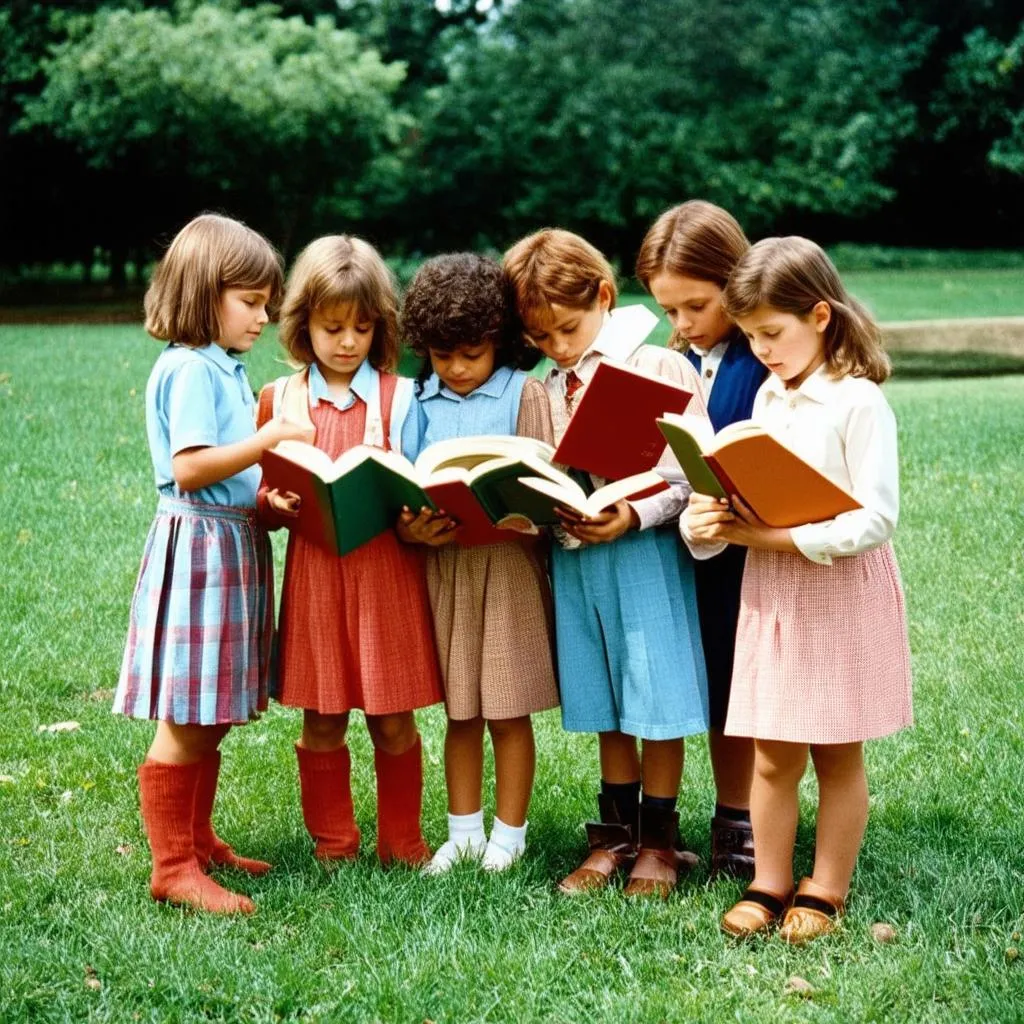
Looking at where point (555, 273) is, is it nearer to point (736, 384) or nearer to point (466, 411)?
point (466, 411)

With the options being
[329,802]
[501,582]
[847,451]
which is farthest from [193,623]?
[847,451]

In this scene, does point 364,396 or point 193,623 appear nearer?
point 193,623

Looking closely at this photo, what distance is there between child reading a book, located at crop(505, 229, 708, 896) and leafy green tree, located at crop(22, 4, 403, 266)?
64.2ft

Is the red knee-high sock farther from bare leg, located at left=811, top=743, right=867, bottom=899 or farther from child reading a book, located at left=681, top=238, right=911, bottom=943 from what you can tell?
bare leg, located at left=811, top=743, right=867, bottom=899

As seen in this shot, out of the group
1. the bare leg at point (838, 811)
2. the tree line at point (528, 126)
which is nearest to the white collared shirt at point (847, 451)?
the bare leg at point (838, 811)

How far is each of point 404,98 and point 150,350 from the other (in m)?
15.8

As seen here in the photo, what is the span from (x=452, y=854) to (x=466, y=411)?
1.11 m

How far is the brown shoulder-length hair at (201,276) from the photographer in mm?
3248

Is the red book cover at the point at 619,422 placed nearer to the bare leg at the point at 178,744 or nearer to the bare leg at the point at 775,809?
the bare leg at the point at 775,809

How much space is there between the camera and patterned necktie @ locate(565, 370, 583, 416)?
10.9ft

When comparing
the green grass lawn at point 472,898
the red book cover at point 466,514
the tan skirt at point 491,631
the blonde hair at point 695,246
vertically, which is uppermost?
the blonde hair at point 695,246

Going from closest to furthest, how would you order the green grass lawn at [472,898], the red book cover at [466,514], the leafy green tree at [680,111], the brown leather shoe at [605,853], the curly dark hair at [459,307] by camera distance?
the green grass lawn at [472,898]
the red book cover at [466,514]
the curly dark hair at [459,307]
the brown leather shoe at [605,853]
the leafy green tree at [680,111]

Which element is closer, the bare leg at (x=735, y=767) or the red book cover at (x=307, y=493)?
the red book cover at (x=307, y=493)

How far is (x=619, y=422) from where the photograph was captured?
302 centimetres
